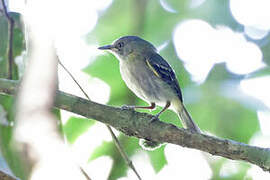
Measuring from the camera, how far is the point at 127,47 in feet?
15.9

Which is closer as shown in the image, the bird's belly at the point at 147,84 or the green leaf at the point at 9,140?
the green leaf at the point at 9,140

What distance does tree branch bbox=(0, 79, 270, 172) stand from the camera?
9.09ft

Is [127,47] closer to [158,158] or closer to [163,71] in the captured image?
[163,71]

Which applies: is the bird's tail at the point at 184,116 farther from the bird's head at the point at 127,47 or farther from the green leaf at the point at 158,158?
the bird's head at the point at 127,47

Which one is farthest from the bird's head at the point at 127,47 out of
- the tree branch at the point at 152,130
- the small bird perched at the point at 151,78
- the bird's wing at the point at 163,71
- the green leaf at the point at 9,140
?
the tree branch at the point at 152,130

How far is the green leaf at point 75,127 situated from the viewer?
3459 millimetres

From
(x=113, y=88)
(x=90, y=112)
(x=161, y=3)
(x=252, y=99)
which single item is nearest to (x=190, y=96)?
(x=252, y=99)

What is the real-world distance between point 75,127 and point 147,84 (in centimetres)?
118

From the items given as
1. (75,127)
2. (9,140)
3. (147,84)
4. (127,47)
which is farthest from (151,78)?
(9,140)

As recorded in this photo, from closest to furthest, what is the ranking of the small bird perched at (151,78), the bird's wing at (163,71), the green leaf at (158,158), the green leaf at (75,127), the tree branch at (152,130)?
the tree branch at (152,130), the green leaf at (75,127), the green leaf at (158,158), the small bird perched at (151,78), the bird's wing at (163,71)

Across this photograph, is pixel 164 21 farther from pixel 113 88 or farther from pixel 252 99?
pixel 252 99

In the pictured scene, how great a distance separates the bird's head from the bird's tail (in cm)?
84

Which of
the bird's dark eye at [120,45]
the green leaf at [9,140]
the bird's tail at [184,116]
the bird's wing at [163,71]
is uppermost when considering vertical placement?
the green leaf at [9,140]

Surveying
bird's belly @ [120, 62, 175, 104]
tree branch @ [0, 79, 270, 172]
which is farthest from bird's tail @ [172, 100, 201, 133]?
tree branch @ [0, 79, 270, 172]
